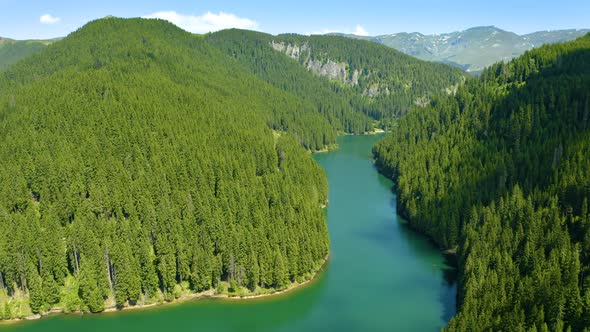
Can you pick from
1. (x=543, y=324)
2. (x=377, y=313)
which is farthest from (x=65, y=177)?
(x=543, y=324)

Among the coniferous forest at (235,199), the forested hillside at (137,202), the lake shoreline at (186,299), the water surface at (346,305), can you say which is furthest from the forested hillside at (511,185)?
the forested hillside at (137,202)

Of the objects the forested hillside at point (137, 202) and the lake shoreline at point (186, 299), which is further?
the forested hillside at point (137, 202)

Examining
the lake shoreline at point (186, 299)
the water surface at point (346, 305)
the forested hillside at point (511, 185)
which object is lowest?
the water surface at point (346, 305)

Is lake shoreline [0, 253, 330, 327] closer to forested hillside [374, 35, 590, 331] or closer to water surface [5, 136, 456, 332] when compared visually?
water surface [5, 136, 456, 332]

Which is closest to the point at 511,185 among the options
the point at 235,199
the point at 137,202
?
the point at 235,199

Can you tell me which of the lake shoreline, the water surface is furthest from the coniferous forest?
the water surface

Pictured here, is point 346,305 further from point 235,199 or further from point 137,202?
point 137,202

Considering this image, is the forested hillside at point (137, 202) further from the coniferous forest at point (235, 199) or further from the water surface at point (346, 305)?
the water surface at point (346, 305)
